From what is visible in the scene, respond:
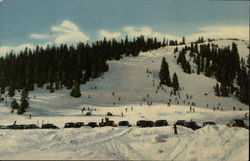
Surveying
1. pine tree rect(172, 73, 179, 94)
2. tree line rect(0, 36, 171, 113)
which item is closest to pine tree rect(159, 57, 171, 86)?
pine tree rect(172, 73, 179, 94)

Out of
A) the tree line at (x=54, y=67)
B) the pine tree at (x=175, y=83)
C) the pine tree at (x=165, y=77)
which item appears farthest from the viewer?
the pine tree at (x=165, y=77)

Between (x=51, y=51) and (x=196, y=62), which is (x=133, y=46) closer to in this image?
(x=196, y=62)

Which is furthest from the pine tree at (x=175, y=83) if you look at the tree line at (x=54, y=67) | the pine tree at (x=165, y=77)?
the tree line at (x=54, y=67)

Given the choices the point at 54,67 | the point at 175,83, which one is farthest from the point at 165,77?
the point at 54,67

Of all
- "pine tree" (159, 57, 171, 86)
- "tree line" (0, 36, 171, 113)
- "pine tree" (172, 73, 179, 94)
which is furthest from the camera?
"pine tree" (159, 57, 171, 86)

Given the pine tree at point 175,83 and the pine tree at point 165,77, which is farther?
the pine tree at point 165,77

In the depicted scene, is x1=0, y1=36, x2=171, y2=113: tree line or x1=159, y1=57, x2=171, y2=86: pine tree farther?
x1=159, y1=57, x2=171, y2=86: pine tree

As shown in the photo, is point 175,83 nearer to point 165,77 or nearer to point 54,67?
point 165,77

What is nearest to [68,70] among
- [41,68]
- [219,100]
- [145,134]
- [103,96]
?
[41,68]

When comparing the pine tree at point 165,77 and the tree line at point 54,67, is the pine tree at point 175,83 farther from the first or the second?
the tree line at point 54,67

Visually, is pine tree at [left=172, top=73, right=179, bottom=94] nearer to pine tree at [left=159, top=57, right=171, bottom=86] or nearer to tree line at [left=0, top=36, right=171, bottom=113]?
pine tree at [left=159, top=57, right=171, bottom=86]

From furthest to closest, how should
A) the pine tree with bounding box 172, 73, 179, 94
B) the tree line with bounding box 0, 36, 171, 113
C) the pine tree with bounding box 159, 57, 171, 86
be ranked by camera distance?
the pine tree with bounding box 159, 57, 171, 86 → the pine tree with bounding box 172, 73, 179, 94 → the tree line with bounding box 0, 36, 171, 113
